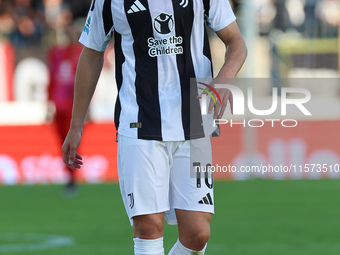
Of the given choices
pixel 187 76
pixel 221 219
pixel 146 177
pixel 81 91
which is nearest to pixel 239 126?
pixel 221 219

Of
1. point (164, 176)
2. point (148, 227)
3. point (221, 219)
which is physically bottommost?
point (221, 219)

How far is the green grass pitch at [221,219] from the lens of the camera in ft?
24.9

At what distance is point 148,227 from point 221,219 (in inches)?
191

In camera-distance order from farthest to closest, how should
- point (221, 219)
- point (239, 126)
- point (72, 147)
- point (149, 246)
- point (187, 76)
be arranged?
point (239, 126), point (221, 219), point (72, 147), point (187, 76), point (149, 246)

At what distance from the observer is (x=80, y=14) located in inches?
659

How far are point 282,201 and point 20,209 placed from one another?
3.42m

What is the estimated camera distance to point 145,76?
4656 mm

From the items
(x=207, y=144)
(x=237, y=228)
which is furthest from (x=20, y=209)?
(x=207, y=144)

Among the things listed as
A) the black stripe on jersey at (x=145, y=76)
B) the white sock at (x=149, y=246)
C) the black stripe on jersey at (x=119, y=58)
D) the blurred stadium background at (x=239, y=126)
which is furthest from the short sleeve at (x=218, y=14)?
the blurred stadium background at (x=239, y=126)

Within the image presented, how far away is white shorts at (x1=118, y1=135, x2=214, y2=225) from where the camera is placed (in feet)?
15.2

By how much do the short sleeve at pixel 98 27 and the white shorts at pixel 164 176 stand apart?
55 cm

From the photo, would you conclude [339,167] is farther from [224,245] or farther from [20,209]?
[224,245]

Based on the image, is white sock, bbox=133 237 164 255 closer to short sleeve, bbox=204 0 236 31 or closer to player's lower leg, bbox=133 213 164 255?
player's lower leg, bbox=133 213 164 255

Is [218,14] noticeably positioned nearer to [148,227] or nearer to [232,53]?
[232,53]
